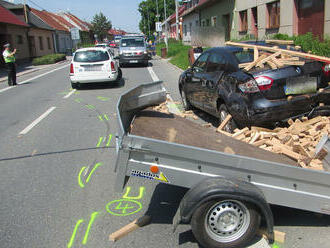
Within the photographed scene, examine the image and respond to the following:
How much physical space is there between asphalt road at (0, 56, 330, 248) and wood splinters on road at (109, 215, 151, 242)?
55mm

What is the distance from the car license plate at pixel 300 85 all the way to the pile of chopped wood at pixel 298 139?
436 millimetres

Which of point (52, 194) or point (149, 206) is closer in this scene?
point (149, 206)

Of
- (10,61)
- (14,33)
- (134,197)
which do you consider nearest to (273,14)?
(10,61)

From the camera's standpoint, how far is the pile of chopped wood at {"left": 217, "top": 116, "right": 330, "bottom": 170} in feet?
12.5

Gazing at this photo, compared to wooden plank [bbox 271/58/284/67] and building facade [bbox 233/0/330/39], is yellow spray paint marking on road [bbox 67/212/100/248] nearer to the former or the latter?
wooden plank [bbox 271/58/284/67]

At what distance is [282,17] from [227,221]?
16.4 meters

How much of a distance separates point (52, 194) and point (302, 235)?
2.92 metres

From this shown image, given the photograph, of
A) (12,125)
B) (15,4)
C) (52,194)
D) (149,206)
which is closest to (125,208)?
(149,206)

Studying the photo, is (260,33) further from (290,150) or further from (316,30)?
(290,150)

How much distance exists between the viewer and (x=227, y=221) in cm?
317

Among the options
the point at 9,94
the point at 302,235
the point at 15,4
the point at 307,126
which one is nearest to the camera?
the point at 302,235

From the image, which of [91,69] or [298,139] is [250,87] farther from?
[91,69]

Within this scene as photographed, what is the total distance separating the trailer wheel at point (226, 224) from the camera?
3088 millimetres

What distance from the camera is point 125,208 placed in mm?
4051
